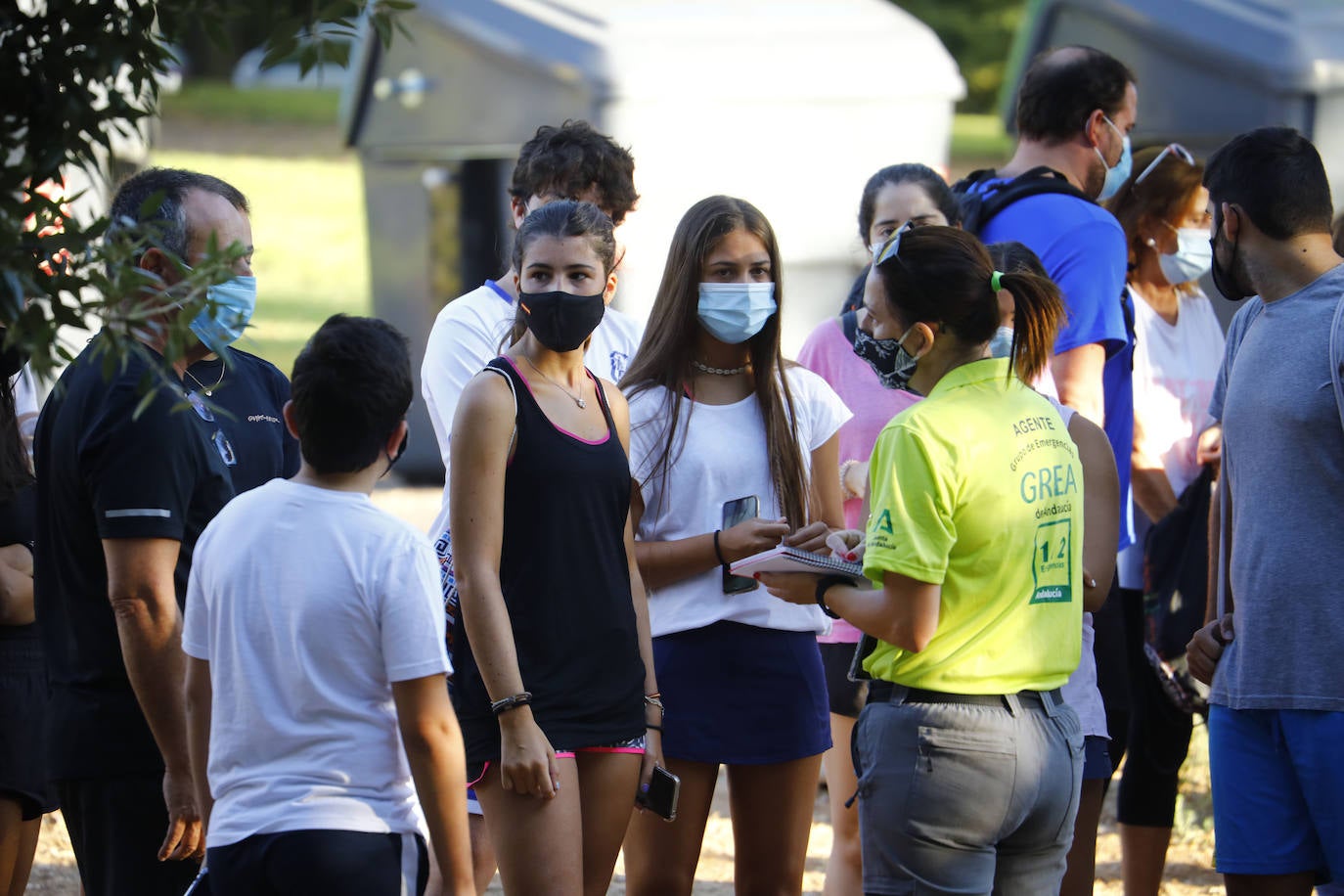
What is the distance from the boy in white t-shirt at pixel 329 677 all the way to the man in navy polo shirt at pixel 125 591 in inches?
12.9

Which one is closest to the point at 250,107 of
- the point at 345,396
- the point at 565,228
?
the point at 565,228

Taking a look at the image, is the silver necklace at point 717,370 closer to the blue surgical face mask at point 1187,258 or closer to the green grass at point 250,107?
the blue surgical face mask at point 1187,258

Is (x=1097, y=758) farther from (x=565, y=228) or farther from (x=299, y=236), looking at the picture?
(x=299, y=236)

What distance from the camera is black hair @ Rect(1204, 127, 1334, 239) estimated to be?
3340 millimetres

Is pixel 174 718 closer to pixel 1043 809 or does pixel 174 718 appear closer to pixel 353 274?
pixel 1043 809

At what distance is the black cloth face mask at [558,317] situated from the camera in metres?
3.29

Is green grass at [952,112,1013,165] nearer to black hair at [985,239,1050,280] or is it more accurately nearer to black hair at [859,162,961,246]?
black hair at [859,162,961,246]

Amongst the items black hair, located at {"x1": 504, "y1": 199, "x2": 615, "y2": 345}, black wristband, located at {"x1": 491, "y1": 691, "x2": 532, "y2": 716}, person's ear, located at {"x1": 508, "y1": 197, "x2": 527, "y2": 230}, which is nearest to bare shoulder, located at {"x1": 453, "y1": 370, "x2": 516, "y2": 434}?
black hair, located at {"x1": 504, "y1": 199, "x2": 615, "y2": 345}

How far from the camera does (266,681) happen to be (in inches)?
102

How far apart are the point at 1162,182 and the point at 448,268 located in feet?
22.7

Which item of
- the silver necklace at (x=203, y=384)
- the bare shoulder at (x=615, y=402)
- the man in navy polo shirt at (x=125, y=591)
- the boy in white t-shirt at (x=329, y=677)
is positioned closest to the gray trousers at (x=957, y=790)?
the boy in white t-shirt at (x=329, y=677)

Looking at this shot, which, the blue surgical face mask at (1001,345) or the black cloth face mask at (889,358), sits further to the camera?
the blue surgical face mask at (1001,345)

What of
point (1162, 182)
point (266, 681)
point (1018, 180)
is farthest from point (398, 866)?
point (1162, 182)

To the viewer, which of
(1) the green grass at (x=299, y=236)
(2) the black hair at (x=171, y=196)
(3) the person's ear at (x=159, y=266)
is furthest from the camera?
(1) the green grass at (x=299, y=236)
